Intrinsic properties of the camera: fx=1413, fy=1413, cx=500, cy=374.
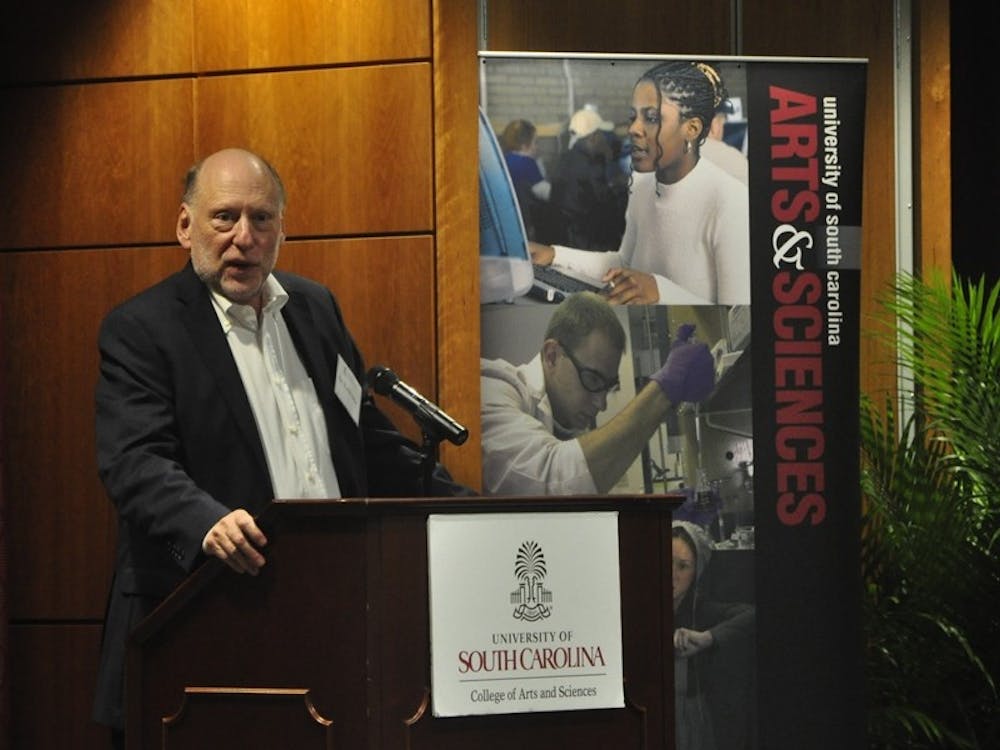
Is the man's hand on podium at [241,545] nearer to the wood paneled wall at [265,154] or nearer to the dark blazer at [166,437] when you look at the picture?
the dark blazer at [166,437]

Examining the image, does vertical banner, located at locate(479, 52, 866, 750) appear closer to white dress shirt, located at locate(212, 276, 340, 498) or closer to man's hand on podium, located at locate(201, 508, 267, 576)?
white dress shirt, located at locate(212, 276, 340, 498)

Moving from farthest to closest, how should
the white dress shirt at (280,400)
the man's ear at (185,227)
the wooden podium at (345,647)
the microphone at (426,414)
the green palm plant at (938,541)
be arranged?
the green palm plant at (938,541) < the man's ear at (185,227) < the white dress shirt at (280,400) < the microphone at (426,414) < the wooden podium at (345,647)

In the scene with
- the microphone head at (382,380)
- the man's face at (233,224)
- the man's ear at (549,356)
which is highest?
the man's face at (233,224)

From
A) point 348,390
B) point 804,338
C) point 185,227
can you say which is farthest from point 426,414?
point 804,338

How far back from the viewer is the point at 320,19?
152 inches

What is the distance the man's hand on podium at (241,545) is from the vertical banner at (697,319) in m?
1.48

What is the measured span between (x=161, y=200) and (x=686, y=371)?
4.99 feet

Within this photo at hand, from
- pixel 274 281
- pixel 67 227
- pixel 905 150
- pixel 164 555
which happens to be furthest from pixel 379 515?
pixel 905 150

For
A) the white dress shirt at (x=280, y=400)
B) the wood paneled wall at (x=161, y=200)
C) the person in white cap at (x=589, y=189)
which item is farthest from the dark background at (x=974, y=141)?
the white dress shirt at (x=280, y=400)

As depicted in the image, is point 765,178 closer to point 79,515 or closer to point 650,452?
point 650,452

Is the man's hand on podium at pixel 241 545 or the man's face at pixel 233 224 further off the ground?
the man's face at pixel 233 224

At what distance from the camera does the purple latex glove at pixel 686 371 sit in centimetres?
374

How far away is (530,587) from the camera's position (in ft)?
7.40

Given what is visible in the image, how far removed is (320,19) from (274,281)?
1031 millimetres
